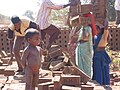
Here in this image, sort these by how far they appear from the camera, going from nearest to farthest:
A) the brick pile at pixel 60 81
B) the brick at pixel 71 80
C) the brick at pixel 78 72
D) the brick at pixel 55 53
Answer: the brick pile at pixel 60 81
the brick at pixel 71 80
the brick at pixel 78 72
the brick at pixel 55 53

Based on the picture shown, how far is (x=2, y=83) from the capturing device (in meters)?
5.92

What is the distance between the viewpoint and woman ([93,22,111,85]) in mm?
6098

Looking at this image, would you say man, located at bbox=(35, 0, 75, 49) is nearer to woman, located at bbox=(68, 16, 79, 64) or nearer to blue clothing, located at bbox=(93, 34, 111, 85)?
woman, located at bbox=(68, 16, 79, 64)

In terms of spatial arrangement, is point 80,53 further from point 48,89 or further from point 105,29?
point 48,89

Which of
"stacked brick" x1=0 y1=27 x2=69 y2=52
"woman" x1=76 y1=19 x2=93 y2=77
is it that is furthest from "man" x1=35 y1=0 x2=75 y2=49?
"stacked brick" x1=0 y1=27 x2=69 y2=52

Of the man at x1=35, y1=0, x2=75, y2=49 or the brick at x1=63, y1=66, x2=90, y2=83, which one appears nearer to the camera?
the brick at x1=63, y1=66, x2=90, y2=83

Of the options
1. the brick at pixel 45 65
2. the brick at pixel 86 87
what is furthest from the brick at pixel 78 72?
the brick at pixel 45 65

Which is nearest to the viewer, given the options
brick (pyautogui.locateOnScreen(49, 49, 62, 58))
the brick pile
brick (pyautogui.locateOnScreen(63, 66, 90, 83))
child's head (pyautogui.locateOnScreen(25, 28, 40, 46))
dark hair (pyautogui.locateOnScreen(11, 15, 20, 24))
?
child's head (pyautogui.locateOnScreen(25, 28, 40, 46))

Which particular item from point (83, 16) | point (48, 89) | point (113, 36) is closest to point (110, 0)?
point (113, 36)

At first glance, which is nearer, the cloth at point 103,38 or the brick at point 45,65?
the cloth at point 103,38

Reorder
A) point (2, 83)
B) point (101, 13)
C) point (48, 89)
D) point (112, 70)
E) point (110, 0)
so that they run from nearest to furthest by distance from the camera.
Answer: point (48, 89) → point (2, 83) → point (101, 13) → point (112, 70) → point (110, 0)

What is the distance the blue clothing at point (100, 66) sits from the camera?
6133mm

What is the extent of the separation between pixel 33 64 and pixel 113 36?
305 inches

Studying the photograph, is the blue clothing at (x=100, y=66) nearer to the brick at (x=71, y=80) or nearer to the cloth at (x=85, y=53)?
the cloth at (x=85, y=53)
